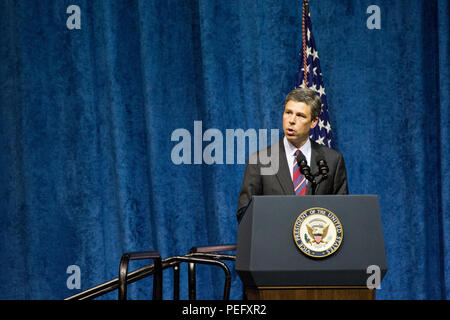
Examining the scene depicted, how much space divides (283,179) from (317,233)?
83 centimetres

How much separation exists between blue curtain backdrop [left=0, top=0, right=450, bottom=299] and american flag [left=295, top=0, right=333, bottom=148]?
208 millimetres

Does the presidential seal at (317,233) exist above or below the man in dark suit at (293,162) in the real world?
below

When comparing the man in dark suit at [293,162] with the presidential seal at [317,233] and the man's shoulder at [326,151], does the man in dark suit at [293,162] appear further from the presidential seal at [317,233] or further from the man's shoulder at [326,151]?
the presidential seal at [317,233]

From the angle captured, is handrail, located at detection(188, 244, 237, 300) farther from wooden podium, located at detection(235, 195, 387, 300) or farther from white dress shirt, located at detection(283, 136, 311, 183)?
wooden podium, located at detection(235, 195, 387, 300)

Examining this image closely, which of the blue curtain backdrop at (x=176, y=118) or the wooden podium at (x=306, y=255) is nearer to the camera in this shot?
the wooden podium at (x=306, y=255)

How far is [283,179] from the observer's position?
2500 mm

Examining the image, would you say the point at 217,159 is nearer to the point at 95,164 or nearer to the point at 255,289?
the point at 95,164

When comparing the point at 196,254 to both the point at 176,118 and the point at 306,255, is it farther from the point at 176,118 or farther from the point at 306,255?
the point at 176,118

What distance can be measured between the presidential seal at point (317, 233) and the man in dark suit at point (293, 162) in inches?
29.9

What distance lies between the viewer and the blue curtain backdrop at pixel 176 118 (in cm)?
372

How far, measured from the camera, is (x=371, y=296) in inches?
67.3

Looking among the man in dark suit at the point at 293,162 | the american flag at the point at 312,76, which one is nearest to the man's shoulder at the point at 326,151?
the man in dark suit at the point at 293,162

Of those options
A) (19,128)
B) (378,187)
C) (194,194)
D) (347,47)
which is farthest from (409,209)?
(19,128)

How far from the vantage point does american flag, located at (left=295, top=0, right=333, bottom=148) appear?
3.57 meters
